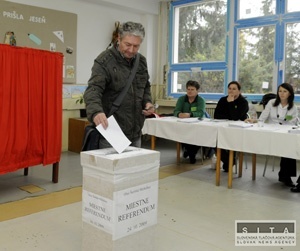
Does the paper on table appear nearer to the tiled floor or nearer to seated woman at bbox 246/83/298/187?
the tiled floor

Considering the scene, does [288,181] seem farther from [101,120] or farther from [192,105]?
[101,120]

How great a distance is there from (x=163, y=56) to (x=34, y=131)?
381cm

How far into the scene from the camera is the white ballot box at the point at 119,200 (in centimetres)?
159

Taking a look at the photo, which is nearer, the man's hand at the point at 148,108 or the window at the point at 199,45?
the man's hand at the point at 148,108

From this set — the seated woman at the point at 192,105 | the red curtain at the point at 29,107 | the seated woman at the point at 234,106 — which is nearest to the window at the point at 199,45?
the seated woman at the point at 192,105

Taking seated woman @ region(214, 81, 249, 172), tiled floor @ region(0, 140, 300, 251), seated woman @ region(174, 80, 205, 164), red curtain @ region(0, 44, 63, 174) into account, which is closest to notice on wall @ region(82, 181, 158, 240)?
tiled floor @ region(0, 140, 300, 251)

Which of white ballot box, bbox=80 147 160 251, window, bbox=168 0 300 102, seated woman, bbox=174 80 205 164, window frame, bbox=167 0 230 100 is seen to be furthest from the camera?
window frame, bbox=167 0 230 100

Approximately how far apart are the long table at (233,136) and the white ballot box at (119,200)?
1.61 m

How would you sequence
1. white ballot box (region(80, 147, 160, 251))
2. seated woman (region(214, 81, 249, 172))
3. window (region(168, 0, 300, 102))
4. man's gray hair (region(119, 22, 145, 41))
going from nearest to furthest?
1. white ballot box (region(80, 147, 160, 251))
2. man's gray hair (region(119, 22, 145, 41))
3. seated woman (region(214, 81, 249, 172))
4. window (region(168, 0, 300, 102))

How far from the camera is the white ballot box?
159cm

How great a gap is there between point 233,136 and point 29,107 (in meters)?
1.89

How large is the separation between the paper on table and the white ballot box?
37 mm

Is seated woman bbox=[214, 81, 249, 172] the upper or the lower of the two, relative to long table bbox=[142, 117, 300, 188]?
upper

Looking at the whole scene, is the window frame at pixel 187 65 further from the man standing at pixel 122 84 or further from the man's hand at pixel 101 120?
the man's hand at pixel 101 120
